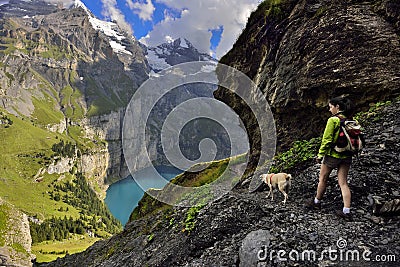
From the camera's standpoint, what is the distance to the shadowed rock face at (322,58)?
1490 centimetres

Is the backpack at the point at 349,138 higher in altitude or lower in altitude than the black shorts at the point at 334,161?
higher

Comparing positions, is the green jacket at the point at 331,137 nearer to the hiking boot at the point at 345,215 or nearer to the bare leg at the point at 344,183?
the bare leg at the point at 344,183

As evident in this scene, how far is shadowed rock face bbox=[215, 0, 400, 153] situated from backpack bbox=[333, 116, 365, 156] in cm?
895

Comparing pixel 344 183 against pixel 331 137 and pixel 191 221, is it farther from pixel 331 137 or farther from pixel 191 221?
pixel 191 221

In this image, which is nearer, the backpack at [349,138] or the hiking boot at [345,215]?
the backpack at [349,138]

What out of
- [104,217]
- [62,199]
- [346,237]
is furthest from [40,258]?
[346,237]

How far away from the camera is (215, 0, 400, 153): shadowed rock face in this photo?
48.9ft

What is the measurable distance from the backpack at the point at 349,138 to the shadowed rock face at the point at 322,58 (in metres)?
8.95

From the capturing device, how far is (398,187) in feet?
28.1

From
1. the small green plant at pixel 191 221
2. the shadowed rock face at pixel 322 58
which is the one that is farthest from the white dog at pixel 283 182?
the shadowed rock face at pixel 322 58

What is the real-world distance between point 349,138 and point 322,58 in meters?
11.6

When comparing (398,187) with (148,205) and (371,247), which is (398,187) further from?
(148,205)

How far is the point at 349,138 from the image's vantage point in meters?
7.38

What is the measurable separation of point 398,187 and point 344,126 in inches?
129
